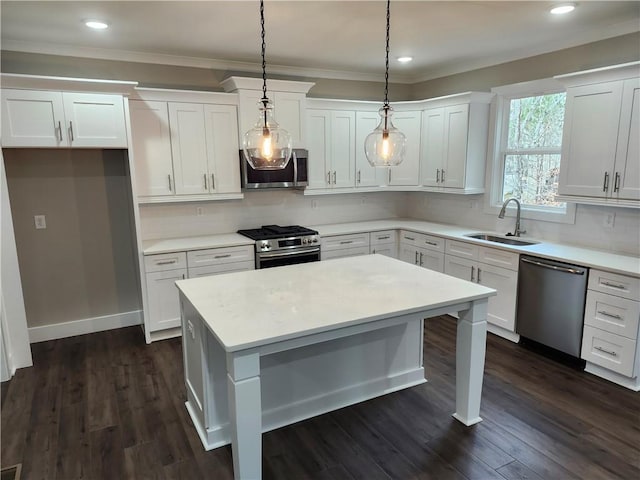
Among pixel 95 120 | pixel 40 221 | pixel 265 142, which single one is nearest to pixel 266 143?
pixel 265 142

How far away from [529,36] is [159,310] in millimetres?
4002

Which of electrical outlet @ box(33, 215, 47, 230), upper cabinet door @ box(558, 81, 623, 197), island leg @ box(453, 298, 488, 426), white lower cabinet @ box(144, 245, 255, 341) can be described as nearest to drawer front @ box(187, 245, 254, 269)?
white lower cabinet @ box(144, 245, 255, 341)

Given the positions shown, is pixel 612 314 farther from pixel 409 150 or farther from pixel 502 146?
pixel 409 150

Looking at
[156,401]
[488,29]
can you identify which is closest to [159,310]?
[156,401]

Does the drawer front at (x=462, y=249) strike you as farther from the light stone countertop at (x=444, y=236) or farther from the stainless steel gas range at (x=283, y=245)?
the stainless steel gas range at (x=283, y=245)

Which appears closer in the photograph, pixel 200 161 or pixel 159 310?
pixel 159 310

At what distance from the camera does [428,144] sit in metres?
4.81

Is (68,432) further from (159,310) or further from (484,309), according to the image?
(484,309)

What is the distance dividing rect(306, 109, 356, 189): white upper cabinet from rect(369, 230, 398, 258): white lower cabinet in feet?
2.27

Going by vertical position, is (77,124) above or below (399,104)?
below

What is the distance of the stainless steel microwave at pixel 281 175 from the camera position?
A: 4.21m

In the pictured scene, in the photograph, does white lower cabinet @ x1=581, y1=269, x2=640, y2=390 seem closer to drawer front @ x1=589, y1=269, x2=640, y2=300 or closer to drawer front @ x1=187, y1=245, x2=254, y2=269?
drawer front @ x1=589, y1=269, x2=640, y2=300

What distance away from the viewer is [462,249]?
13.6 feet

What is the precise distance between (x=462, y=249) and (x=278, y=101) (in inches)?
93.6
